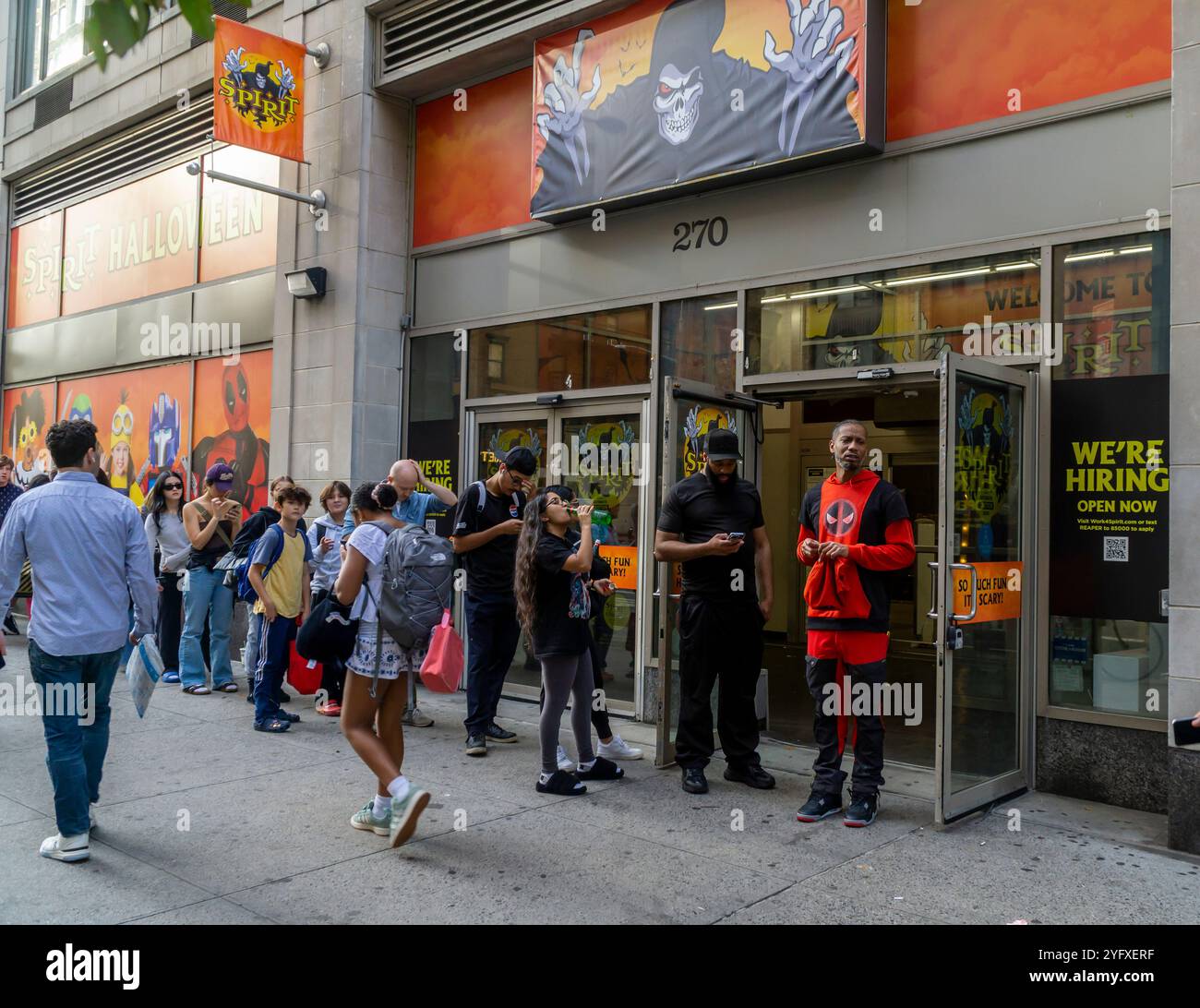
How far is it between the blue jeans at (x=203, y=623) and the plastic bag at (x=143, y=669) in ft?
13.2

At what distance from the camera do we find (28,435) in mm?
15570

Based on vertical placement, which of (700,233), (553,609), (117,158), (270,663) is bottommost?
(270,663)

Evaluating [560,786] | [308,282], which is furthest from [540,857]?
[308,282]

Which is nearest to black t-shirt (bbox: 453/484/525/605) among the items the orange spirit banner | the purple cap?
the purple cap

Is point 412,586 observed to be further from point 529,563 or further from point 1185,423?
point 1185,423

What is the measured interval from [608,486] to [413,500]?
1.62 meters

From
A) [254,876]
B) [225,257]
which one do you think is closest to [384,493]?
[254,876]

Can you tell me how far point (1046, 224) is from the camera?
6.15 meters

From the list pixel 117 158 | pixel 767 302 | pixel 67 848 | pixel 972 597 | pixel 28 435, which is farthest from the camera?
pixel 28 435

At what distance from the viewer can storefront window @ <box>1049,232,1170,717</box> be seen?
18.7 feet

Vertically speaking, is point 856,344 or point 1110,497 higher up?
point 856,344

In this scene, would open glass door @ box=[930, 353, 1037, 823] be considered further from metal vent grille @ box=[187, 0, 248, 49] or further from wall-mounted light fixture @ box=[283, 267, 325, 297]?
metal vent grille @ box=[187, 0, 248, 49]

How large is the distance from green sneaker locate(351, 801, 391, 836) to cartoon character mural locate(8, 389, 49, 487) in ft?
38.6

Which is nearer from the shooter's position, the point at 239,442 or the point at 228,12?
the point at 239,442
